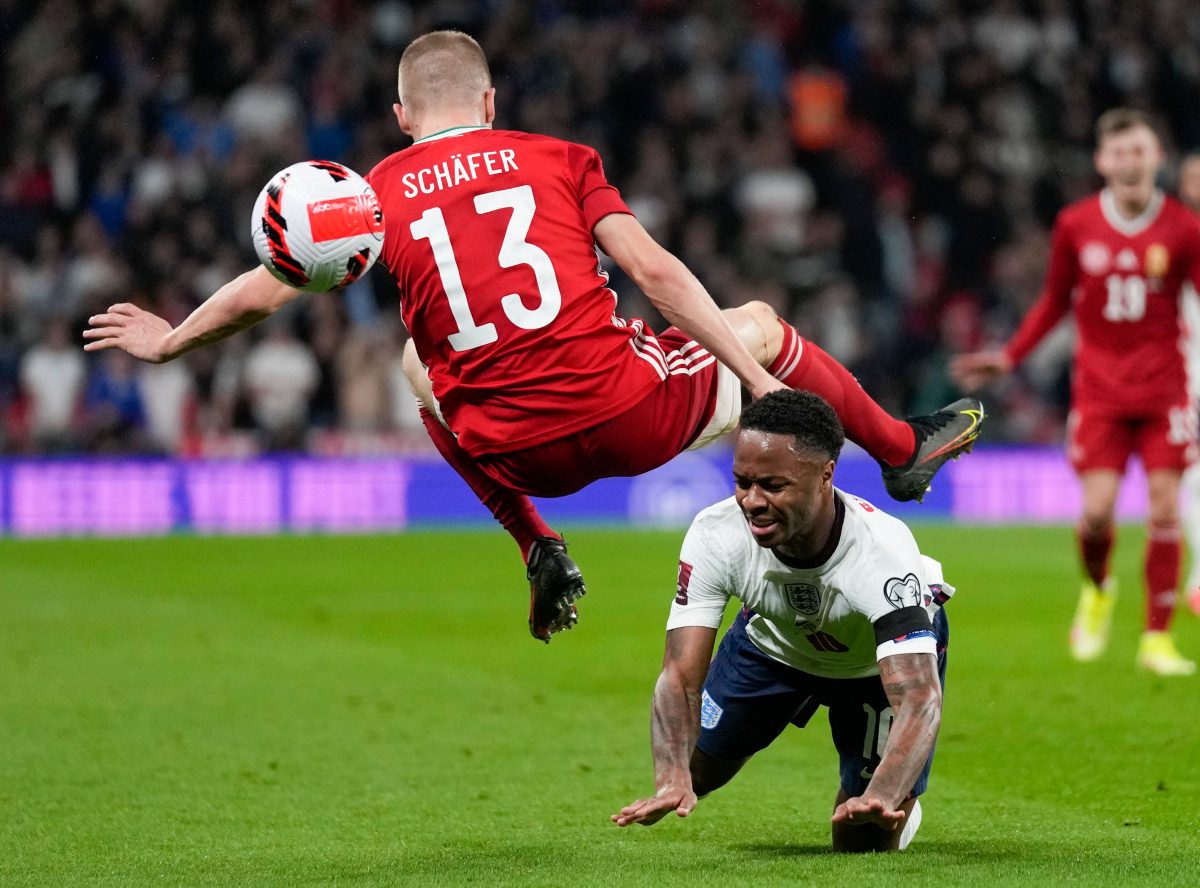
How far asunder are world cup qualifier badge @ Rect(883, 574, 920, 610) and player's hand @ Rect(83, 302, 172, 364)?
6.83 ft

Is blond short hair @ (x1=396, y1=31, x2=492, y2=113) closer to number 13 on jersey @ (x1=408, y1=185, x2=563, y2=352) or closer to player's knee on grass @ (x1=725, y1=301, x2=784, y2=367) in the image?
number 13 on jersey @ (x1=408, y1=185, x2=563, y2=352)

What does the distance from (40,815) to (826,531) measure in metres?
2.72

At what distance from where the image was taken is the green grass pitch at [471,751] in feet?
16.6

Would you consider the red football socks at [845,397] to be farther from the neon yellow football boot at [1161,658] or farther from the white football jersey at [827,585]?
the neon yellow football boot at [1161,658]

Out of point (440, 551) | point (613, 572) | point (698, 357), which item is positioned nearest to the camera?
point (698, 357)

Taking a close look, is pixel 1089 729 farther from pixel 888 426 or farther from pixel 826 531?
pixel 826 531

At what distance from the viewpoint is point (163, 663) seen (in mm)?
9586

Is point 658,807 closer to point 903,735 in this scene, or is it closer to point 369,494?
point 903,735

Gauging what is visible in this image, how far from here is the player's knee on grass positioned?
17.1ft

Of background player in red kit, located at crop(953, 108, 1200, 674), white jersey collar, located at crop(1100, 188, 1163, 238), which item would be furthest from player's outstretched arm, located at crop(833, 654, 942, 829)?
white jersey collar, located at crop(1100, 188, 1163, 238)

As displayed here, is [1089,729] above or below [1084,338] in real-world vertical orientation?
below

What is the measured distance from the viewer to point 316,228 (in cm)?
480

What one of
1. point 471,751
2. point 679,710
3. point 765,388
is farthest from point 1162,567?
point 679,710

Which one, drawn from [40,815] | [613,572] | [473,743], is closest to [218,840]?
[40,815]
